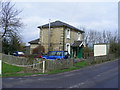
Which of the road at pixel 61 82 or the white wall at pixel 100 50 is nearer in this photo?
the road at pixel 61 82

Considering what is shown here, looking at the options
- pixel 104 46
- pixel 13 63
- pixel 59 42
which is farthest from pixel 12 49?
pixel 104 46

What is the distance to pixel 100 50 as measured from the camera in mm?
35094

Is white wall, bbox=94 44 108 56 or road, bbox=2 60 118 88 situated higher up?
white wall, bbox=94 44 108 56

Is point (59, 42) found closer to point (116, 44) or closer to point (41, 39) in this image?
point (41, 39)

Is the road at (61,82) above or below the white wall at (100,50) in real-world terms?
below

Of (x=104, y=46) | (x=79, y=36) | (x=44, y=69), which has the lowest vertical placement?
(x=44, y=69)

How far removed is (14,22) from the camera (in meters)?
26.0

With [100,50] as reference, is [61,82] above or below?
below

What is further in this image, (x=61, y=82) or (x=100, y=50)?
(x=100, y=50)

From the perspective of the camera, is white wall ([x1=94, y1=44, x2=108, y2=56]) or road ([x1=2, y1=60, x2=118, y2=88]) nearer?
road ([x1=2, y1=60, x2=118, y2=88])

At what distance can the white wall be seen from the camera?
34656 millimetres

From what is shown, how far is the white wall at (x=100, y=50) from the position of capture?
114 ft

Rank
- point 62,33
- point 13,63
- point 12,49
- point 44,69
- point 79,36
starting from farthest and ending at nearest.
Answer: point 79,36, point 12,49, point 62,33, point 13,63, point 44,69

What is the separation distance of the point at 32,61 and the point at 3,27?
1225 centimetres
